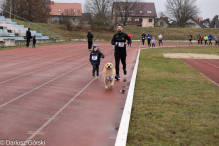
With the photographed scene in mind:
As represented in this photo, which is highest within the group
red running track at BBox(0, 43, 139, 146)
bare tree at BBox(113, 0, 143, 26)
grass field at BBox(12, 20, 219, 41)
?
bare tree at BBox(113, 0, 143, 26)

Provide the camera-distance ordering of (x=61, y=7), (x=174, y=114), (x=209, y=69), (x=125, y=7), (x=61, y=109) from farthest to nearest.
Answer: (x=61, y=7) < (x=125, y=7) < (x=209, y=69) < (x=61, y=109) < (x=174, y=114)

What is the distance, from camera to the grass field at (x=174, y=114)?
16.1 feet

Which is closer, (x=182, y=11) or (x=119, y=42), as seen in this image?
(x=119, y=42)

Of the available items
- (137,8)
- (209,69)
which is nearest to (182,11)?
(137,8)

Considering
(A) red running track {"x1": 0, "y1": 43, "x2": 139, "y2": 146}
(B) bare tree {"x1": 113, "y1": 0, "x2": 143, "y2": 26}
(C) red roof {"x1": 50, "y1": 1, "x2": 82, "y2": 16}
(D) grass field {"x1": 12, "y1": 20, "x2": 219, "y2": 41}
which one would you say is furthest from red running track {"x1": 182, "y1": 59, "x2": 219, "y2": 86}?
(C) red roof {"x1": 50, "y1": 1, "x2": 82, "y2": 16}

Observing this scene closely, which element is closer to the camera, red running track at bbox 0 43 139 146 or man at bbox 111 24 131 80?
red running track at bbox 0 43 139 146

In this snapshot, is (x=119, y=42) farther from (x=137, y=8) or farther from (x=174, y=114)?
(x=137, y=8)

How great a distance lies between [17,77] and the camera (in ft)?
37.8

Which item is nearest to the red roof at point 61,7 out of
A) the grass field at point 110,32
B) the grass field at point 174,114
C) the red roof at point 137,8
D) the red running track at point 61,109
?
the red roof at point 137,8

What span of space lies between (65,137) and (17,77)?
7.13 m

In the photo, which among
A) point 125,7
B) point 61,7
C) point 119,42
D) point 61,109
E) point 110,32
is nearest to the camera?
point 61,109

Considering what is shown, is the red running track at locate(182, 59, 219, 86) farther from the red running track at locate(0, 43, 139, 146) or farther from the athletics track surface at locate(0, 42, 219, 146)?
the athletics track surface at locate(0, 42, 219, 146)

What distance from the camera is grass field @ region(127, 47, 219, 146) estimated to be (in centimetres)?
491

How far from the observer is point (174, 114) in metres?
6.38
